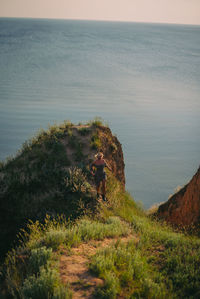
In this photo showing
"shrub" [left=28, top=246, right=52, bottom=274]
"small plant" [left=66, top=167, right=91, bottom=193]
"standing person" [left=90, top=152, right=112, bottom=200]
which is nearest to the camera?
"shrub" [left=28, top=246, right=52, bottom=274]

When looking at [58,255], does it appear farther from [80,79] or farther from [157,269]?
[80,79]

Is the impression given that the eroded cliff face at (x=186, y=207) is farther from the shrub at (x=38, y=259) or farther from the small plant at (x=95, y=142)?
the shrub at (x=38, y=259)

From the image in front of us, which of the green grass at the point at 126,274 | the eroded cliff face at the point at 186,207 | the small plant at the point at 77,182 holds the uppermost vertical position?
the small plant at the point at 77,182

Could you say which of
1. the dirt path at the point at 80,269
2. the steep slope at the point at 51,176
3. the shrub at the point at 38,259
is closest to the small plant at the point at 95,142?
the steep slope at the point at 51,176

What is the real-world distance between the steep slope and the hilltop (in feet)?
0.16

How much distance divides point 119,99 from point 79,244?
336 ft

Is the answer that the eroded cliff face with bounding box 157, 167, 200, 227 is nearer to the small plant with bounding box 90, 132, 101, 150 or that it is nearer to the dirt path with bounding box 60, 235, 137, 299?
the small plant with bounding box 90, 132, 101, 150

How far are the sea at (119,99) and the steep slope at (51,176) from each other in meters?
34.7

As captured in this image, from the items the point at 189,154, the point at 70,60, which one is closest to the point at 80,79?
the point at 70,60

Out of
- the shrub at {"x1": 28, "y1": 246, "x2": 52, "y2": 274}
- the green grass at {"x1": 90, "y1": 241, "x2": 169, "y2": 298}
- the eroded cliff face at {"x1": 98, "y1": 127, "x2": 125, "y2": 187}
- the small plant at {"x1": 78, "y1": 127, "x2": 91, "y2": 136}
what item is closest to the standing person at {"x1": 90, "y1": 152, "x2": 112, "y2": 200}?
the eroded cliff face at {"x1": 98, "y1": 127, "x2": 125, "y2": 187}

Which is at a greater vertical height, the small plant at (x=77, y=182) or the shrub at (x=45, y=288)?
the small plant at (x=77, y=182)

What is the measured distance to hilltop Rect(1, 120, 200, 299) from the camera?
526 cm

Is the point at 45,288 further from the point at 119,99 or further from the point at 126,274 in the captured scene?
the point at 119,99

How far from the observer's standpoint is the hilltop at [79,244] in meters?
5.26
